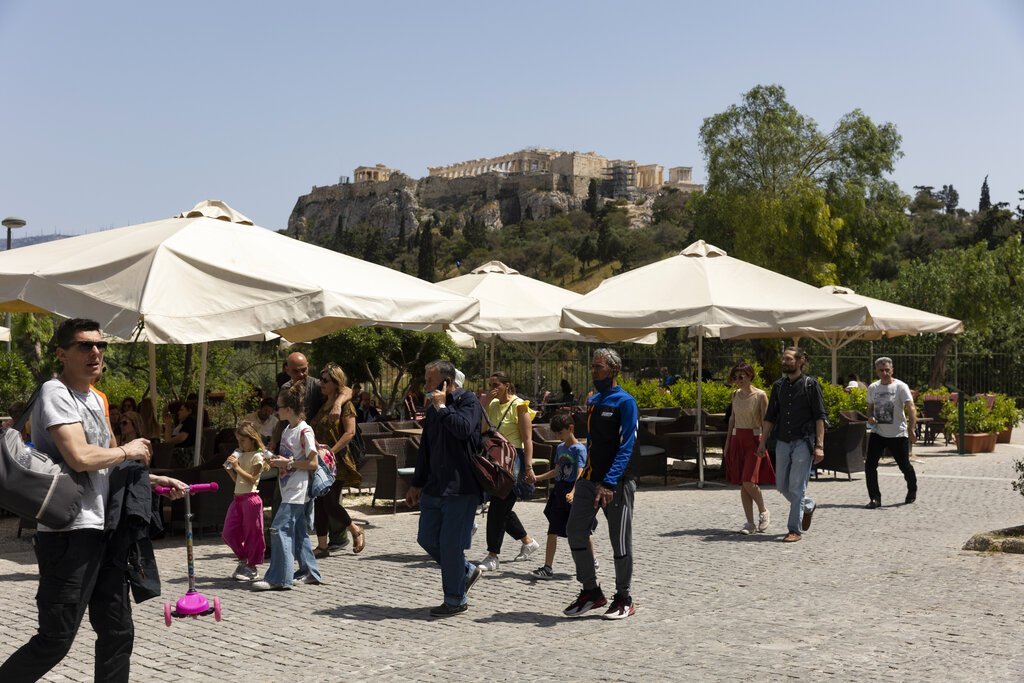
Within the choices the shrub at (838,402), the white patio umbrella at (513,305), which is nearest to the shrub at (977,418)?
the shrub at (838,402)

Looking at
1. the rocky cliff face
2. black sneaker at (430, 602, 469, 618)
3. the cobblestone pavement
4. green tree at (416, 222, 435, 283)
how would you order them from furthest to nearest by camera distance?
the rocky cliff face
green tree at (416, 222, 435, 283)
black sneaker at (430, 602, 469, 618)
the cobblestone pavement

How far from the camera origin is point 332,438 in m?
8.12

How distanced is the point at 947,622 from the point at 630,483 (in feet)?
6.39

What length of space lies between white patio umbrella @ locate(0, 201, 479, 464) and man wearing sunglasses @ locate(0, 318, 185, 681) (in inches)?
137

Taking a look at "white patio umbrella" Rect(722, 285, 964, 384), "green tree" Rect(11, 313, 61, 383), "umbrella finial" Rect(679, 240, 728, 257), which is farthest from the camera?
"green tree" Rect(11, 313, 61, 383)

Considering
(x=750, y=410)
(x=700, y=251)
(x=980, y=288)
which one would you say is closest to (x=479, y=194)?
(x=980, y=288)

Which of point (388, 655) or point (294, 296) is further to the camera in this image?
point (294, 296)

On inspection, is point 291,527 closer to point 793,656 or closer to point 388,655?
point 388,655

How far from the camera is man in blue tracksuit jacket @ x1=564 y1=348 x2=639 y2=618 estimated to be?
615 cm

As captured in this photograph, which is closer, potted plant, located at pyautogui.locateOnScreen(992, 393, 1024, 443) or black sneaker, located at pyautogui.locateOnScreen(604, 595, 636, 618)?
black sneaker, located at pyautogui.locateOnScreen(604, 595, 636, 618)

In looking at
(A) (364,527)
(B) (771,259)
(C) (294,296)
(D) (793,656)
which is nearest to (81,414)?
(D) (793,656)

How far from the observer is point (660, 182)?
188 metres

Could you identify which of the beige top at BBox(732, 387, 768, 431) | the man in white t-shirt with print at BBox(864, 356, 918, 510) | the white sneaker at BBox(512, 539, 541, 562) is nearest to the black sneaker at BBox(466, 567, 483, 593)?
the white sneaker at BBox(512, 539, 541, 562)

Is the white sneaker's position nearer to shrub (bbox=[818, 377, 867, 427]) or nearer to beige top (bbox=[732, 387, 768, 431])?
beige top (bbox=[732, 387, 768, 431])
